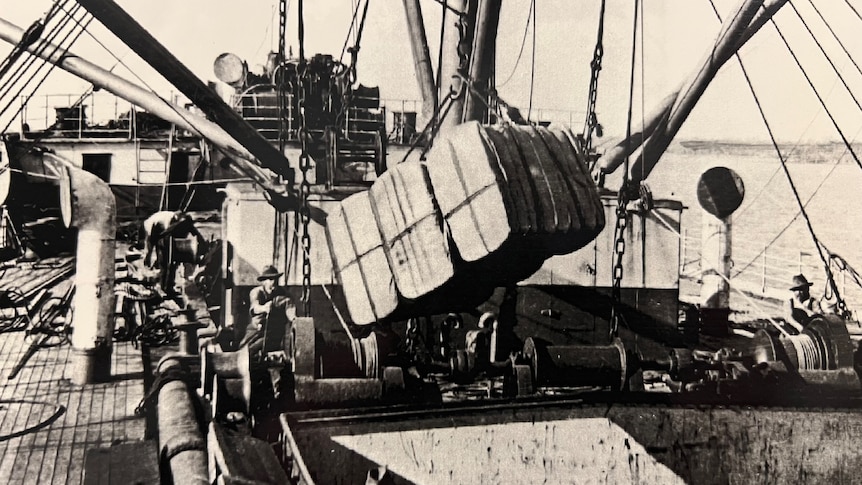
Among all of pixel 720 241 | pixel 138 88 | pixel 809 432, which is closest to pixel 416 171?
pixel 809 432

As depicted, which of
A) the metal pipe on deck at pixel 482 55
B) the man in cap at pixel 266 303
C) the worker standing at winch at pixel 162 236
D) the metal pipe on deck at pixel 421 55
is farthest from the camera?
the worker standing at winch at pixel 162 236

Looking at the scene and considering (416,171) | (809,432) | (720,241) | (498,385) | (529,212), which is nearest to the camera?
(529,212)

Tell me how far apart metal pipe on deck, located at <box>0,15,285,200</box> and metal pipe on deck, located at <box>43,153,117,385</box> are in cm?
98

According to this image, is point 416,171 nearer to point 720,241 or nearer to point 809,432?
point 809,432

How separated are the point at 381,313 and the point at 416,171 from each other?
0.77 metres

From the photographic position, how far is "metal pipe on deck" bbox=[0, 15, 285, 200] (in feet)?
23.8

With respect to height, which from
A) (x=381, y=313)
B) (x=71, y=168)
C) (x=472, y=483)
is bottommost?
(x=472, y=483)

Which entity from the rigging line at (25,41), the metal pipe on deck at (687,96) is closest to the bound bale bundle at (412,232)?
the metal pipe on deck at (687,96)

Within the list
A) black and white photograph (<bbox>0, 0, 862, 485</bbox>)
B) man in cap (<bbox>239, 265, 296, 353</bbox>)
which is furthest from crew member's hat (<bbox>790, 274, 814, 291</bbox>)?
man in cap (<bbox>239, 265, 296, 353</bbox>)

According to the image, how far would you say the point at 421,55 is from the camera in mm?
6289

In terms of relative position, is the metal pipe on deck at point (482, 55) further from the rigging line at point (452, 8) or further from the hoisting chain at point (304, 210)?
the hoisting chain at point (304, 210)

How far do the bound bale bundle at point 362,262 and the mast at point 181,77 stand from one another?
2.06 metres

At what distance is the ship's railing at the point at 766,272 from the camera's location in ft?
39.3

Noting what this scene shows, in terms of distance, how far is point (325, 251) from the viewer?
7.39 meters
